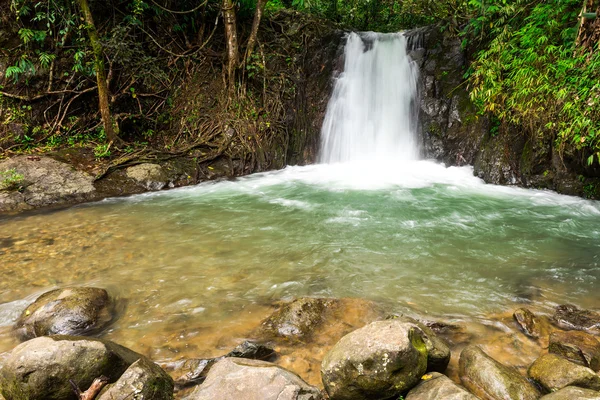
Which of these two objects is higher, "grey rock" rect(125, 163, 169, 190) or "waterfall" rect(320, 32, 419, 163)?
"waterfall" rect(320, 32, 419, 163)

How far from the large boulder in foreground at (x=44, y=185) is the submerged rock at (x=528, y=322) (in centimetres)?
770

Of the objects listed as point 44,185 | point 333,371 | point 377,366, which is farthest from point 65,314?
point 44,185

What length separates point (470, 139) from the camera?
921cm

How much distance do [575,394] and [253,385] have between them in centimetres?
185

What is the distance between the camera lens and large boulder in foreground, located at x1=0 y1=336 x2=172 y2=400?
2256mm

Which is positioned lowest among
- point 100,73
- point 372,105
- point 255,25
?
point 372,105

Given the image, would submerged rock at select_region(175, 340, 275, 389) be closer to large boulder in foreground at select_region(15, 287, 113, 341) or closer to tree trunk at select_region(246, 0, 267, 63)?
large boulder in foreground at select_region(15, 287, 113, 341)

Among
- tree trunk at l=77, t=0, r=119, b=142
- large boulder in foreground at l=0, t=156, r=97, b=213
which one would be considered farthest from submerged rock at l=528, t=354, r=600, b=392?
tree trunk at l=77, t=0, r=119, b=142

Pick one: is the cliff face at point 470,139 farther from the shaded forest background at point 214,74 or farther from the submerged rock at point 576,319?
the submerged rock at point 576,319

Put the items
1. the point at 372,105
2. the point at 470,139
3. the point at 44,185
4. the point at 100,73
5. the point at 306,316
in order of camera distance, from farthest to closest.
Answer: the point at 372,105 → the point at 470,139 → the point at 100,73 → the point at 44,185 → the point at 306,316

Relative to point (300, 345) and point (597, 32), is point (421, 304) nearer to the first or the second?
point (300, 345)

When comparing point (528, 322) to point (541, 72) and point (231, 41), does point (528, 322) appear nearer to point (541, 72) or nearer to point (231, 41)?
point (541, 72)

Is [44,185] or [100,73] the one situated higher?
Answer: [100,73]

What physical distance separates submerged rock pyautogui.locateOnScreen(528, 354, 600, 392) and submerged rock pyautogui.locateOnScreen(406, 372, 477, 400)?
0.73 meters
